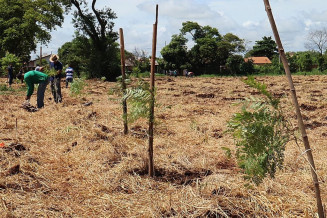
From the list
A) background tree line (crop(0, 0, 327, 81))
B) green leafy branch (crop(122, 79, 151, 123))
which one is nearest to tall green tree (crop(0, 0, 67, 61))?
background tree line (crop(0, 0, 327, 81))

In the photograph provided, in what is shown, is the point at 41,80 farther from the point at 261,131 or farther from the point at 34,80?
the point at 261,131

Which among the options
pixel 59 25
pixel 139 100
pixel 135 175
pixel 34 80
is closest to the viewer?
pixel 139 100

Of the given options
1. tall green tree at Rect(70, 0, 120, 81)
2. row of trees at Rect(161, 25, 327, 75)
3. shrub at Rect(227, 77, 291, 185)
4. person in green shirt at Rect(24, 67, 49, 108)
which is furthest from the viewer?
row of trees at Rect(161, 25, 327, 75)

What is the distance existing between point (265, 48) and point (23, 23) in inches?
2003

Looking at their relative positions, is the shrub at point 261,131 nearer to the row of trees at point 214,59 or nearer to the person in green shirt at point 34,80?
the person in green shirt at point 34,80

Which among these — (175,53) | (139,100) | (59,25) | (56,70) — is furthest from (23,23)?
(139,100)

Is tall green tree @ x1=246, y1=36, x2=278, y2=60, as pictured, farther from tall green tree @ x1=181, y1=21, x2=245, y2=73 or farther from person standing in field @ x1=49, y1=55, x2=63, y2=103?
person standing in field @ x1=49, y1=55, x2=63, y2=103

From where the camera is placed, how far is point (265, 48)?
7106cm

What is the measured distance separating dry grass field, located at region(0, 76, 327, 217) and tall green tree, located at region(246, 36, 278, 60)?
6675 centimetres

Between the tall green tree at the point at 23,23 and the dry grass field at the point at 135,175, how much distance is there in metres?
27.8

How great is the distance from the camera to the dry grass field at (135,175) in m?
2.96

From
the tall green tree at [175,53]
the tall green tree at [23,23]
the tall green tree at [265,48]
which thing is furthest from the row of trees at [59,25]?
the tall green tree at [265,48]

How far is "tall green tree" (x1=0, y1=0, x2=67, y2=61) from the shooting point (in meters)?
32.4

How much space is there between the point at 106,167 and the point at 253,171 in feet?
7.86
